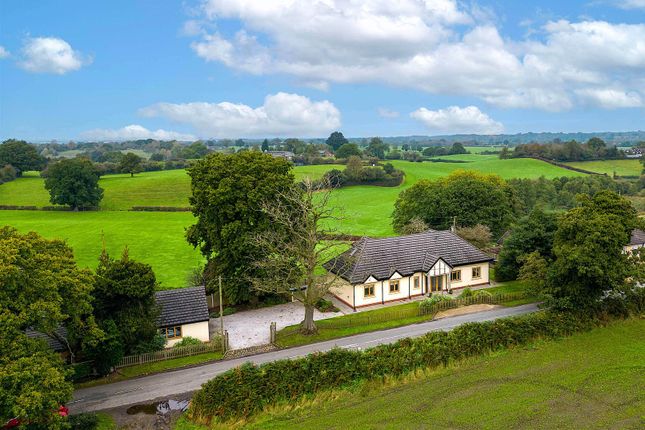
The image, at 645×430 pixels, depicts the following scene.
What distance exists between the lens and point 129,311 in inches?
1190

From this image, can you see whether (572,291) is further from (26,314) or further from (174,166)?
(174,166)

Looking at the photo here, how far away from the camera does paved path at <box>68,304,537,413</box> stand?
1065 inches

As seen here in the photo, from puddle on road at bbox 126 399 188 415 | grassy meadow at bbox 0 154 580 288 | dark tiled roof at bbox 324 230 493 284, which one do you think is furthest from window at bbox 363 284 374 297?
puddle on road at bbox 126 399 188 415

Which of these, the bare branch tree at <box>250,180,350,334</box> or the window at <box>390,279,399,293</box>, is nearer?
the bare branch tree at <box>250,180,350,334</box>

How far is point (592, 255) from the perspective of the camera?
33000 millimetres

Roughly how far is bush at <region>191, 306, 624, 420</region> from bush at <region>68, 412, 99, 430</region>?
4713 millimetres

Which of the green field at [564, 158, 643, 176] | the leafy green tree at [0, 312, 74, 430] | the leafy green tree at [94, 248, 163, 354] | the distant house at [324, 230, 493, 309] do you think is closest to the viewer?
the leafy green tree at [0, 312, 74, 430]

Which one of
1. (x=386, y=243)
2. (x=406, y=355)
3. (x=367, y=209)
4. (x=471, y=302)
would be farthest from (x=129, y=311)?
(x=367, y=209)

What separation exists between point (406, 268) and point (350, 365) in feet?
58.6

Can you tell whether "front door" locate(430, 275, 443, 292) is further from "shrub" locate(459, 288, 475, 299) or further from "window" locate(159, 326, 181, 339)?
"window" locate(159, 326, 181, 339)

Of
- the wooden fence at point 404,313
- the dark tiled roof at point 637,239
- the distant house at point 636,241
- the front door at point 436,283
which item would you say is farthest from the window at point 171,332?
the dark tiled roof at point 637,239

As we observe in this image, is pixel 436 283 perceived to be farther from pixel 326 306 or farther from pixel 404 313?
pixel 326 306

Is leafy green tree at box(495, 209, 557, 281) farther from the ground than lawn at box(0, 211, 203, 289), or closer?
farther from the ground

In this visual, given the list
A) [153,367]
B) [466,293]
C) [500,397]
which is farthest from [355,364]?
[466,293]
